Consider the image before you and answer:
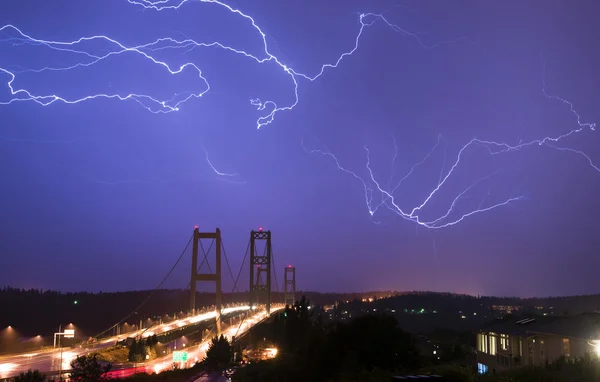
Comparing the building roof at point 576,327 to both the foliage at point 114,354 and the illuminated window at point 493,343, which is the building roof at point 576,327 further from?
the foliage at point 114,354

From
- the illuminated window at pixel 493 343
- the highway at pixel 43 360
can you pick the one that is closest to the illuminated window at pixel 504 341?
the illuminated window at pixel 493 343

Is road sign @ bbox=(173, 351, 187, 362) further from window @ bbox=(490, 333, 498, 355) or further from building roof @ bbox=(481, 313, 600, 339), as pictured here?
window @ bbox=(490, 333, 498, 355)

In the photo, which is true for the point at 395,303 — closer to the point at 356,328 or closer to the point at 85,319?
the point at 85,319

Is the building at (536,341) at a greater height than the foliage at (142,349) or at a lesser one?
greater

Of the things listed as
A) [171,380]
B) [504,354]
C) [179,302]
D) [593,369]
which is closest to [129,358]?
[171,380]

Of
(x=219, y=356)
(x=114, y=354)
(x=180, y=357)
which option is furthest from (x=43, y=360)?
(x=219, y=356)

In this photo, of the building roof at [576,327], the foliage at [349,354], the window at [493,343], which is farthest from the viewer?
the window at [493,343]
